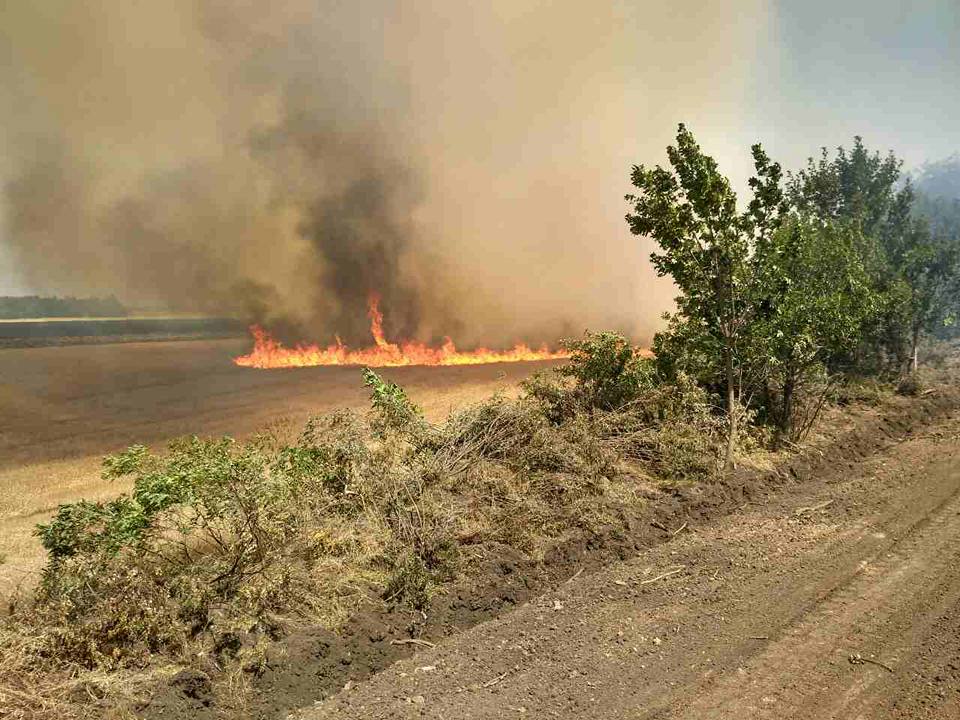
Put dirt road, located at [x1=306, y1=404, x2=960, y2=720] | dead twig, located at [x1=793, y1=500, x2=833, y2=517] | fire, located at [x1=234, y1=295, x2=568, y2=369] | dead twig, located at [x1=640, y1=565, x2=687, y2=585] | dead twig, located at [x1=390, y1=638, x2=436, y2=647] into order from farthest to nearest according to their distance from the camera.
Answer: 1. fire, located at [x1=234, y1=295, x2=568, y2=369]
2. dead twig, located at [x1=793, y1=500, x2=833, y2=517]
3. dead twig, located at [x1=640, y1=565, x2=687, y2=585]
4. dead twig, located at [x1=390, y1=638, x2=436, y2=647]
5. dirt road, located at [x1=306, y1=404, x2=960, y2=720]

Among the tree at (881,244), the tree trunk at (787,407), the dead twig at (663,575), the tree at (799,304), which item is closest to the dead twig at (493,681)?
the dead twig at (663,575)

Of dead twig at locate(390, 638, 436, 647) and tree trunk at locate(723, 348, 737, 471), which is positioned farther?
tree trunk at locate(723, 348, 737, 471)

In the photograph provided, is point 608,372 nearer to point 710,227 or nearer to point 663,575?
point 710,227

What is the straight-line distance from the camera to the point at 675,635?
6152mm

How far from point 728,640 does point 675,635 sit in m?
0.53

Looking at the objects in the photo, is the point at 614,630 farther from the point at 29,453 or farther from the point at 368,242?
the point at 368,242

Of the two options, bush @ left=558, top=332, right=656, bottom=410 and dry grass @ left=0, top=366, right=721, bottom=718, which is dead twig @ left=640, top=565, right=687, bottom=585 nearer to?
dry grass @ left=0, top=366, right=721, bottom=718

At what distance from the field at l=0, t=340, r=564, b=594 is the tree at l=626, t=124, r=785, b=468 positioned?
17.8 feet

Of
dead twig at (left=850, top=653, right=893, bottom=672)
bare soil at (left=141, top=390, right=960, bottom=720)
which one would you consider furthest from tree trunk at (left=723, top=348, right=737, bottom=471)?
dead twig at (left=850, top=653, right=893, bottom=672)

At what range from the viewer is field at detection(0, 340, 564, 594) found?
13.4 m

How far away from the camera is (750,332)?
11.3m

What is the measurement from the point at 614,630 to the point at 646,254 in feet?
107

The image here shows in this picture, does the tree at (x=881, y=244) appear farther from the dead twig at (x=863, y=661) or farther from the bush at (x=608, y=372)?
the dead twig at (x=863, y=661)

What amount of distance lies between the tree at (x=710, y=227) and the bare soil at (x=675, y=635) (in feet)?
10.8
